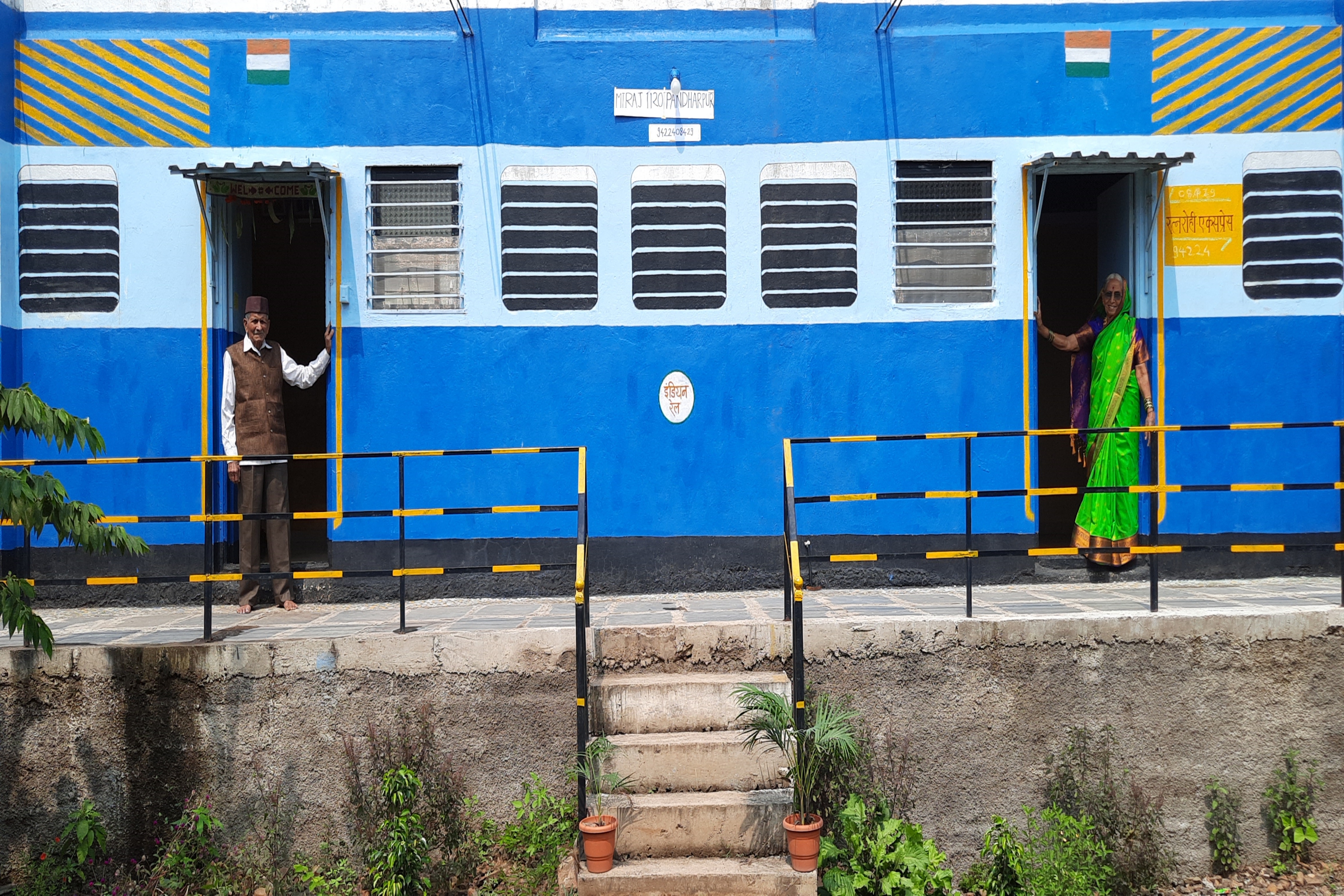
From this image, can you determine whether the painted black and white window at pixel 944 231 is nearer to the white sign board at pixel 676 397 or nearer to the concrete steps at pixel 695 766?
the white sign board at pixel 676 397

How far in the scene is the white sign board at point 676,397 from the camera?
279 inches

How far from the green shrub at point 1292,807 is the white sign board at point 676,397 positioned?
4.36m

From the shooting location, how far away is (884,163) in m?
7.07

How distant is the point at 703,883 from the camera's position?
4453 millimetres

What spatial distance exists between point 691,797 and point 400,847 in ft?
4.99

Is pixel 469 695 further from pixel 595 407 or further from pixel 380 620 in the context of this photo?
pixel 595 407

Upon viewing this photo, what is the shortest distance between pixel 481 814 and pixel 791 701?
1867 millimetres

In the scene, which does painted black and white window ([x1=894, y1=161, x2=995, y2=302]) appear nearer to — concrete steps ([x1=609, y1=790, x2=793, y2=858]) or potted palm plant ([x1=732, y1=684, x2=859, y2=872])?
potted palm plant ([x1=732, y1=684, x2=859, y2=872])

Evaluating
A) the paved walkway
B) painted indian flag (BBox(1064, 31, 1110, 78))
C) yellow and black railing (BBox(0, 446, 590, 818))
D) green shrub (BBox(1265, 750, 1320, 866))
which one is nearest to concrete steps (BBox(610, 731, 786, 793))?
yellow and black railing (BBox(0, 446, 590, 818))

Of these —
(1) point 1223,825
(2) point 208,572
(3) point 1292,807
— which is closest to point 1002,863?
(1) point 1223,825

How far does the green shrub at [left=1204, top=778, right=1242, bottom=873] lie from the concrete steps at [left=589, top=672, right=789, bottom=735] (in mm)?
2594

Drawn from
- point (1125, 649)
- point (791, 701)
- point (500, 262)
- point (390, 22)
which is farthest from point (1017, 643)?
point (390, 22)

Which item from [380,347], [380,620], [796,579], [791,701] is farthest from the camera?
[380,347]

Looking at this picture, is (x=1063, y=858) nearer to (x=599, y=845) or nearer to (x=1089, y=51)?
(x=599, y=845)
